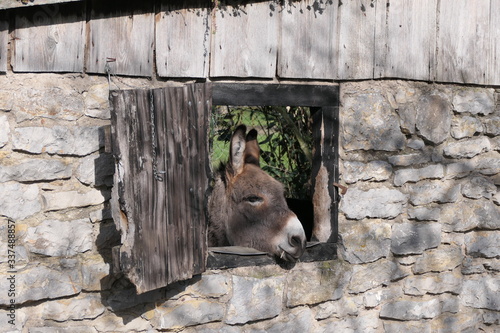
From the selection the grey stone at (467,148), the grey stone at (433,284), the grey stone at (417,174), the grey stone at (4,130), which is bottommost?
the grey stone at (433,284)

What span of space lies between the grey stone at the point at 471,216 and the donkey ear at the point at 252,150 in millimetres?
1603

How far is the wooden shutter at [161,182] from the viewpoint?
3.74 m

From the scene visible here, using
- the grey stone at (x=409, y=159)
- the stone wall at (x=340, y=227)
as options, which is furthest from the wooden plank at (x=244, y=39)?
the grey stone at (x=409, y=159)

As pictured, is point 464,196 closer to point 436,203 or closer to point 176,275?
point 436,203

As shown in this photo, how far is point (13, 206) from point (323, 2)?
2470 millimetres

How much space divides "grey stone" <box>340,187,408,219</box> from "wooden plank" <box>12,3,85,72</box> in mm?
2159

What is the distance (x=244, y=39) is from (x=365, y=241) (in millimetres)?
1775

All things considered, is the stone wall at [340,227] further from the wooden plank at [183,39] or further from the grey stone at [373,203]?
the wooden plank at [183,39]

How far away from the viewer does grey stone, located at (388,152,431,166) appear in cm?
505

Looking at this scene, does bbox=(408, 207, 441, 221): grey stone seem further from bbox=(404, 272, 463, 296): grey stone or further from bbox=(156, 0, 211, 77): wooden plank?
bbox=(156, 0, 211, 77): wooden plank

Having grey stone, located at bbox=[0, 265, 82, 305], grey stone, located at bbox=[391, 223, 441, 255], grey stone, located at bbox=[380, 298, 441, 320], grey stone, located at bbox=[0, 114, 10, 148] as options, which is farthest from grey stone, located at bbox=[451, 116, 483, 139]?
grey stone, located at bbox=[0, 114, 10, 148]

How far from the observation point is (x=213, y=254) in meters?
4.43

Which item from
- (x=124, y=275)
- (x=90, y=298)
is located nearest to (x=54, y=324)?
(x=90, y=298)

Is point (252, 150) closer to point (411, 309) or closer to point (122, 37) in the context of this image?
point (411, 309)
